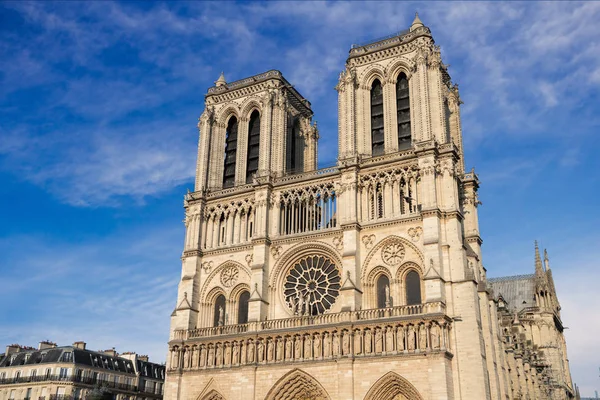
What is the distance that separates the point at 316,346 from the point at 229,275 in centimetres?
752

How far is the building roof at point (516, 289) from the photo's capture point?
56625 millimetres

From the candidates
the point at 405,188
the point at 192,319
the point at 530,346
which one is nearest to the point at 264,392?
the point at 192,319

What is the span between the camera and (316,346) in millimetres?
31453

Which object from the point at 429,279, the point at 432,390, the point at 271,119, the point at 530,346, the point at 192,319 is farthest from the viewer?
the point at 530,346

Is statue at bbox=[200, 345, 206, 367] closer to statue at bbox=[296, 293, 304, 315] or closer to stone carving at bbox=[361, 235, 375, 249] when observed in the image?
statue at bbox=[296, 293, 304, 315]

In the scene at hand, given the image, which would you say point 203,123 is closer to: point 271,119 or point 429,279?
point 271,119

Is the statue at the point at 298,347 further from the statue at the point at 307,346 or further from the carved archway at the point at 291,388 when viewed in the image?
the carved archway at the point at 291,388

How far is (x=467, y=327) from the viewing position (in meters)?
29.4

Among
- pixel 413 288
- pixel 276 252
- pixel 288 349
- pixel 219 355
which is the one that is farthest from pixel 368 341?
pixel 219 355

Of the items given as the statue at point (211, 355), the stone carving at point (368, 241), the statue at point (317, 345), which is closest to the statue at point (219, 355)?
the statue at point (211, 355)

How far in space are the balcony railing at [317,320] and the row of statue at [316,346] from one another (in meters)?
0.57

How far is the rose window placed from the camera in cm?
3359

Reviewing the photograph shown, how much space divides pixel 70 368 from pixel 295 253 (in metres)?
19.0

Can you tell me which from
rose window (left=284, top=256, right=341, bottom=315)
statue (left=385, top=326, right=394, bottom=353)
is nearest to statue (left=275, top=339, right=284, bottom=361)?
rose window (left=284, top=256, right=341, bottom=315)
